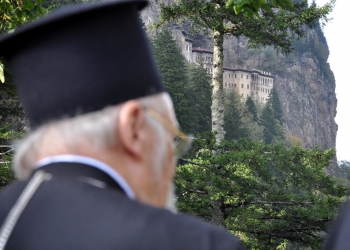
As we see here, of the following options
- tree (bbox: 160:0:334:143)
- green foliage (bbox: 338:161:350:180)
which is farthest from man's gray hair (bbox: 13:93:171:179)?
green foliage (bbox: 338:161:350:180)

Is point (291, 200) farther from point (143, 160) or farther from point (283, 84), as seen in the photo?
point (283, 84)

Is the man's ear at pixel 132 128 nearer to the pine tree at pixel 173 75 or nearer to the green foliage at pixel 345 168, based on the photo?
the pine tree at pixel 173 75

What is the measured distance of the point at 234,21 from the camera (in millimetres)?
17266

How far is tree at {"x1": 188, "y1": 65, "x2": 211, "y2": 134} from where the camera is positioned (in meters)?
42.7

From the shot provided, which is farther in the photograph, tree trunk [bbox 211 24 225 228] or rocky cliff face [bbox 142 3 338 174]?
rocky cliff face [bbox 142 3 338 174]

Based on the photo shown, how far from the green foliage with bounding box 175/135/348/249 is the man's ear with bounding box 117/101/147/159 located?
12.1m

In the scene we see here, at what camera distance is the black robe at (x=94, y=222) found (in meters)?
1.25

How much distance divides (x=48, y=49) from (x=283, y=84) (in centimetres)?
11272

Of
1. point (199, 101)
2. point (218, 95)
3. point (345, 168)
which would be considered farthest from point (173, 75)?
point (345, 168)

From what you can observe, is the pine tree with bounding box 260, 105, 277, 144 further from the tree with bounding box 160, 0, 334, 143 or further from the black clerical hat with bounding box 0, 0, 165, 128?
the black clerical hat with bounding box 0, 0, 165, 128

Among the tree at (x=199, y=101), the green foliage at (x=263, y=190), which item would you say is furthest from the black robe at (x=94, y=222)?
the tree at (x=199, y=101)

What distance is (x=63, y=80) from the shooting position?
143cm

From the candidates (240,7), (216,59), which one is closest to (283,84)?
(216,59)

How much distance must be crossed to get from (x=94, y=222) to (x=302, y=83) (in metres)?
118
